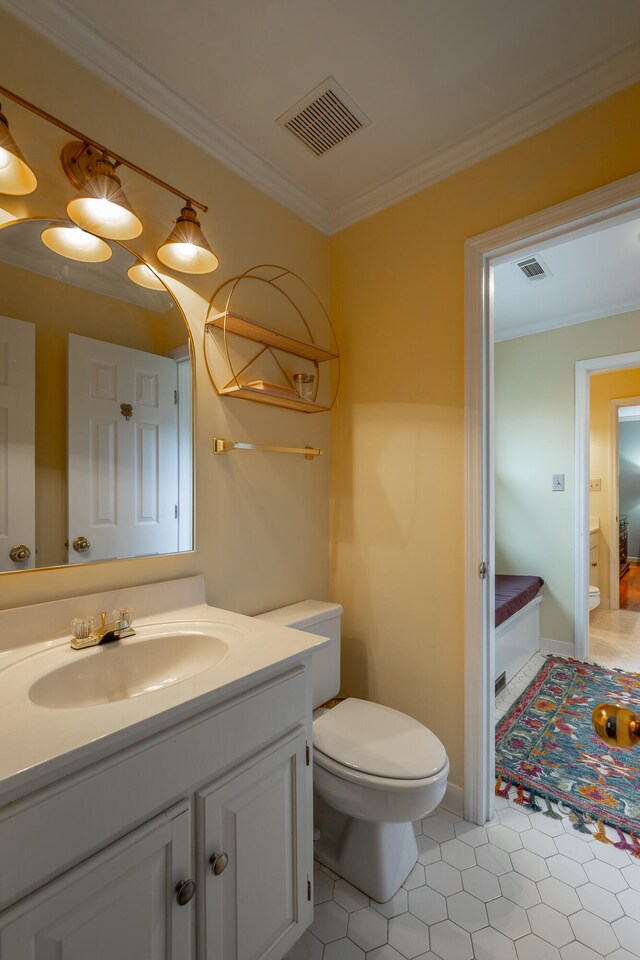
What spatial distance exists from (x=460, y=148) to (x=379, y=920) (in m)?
2.49

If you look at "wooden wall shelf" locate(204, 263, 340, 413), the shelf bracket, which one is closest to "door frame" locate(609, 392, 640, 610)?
"wooden wall shelf" locate(204, 263, 340, 413)

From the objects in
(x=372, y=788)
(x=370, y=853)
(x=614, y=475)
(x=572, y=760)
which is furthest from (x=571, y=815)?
(x=614, y=475)

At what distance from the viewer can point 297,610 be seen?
1.69 m

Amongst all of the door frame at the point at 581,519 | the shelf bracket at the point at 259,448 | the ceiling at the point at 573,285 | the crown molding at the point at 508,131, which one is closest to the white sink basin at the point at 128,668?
the shelf bracket at the point at 259,448

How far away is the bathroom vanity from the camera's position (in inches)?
24.3

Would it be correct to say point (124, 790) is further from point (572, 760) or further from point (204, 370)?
point (572, 760)

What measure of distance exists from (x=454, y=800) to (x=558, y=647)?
1929 millimetres

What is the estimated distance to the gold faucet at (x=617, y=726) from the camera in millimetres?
629

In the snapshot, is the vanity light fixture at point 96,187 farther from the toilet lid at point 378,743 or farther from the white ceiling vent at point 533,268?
the white ceiling vent at point 533,268

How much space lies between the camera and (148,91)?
1.34 m

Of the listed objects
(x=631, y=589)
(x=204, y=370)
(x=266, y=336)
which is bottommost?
(x=631, y=589)

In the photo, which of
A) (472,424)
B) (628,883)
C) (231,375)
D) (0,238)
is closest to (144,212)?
(0,238)

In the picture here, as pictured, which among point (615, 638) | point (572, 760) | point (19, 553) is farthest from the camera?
point (615, 638)

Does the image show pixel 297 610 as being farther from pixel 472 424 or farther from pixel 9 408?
pixel 9 408
